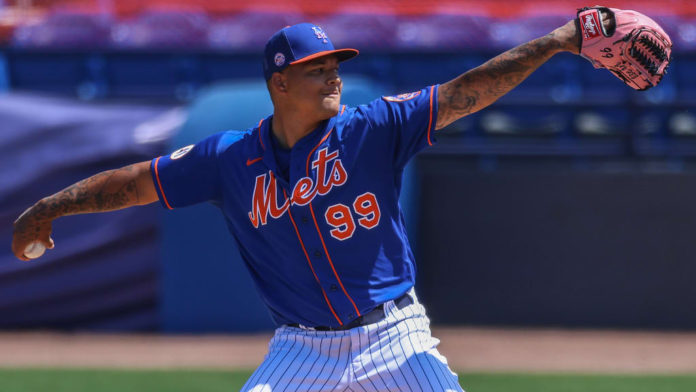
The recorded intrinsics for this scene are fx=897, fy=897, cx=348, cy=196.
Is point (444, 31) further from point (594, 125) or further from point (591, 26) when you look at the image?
point (591, 26)

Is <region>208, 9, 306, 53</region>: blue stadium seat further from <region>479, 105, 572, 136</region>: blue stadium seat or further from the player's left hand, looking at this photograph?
the player's left hand

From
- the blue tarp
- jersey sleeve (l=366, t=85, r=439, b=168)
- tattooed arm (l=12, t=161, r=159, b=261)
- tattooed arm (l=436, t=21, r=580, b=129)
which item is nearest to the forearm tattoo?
tattooed arm (l=12, t=161, r=159, b=261)

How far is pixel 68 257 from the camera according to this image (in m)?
7.80

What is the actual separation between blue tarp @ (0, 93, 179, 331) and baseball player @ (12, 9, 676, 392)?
4.55 metres

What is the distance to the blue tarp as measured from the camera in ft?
25.4

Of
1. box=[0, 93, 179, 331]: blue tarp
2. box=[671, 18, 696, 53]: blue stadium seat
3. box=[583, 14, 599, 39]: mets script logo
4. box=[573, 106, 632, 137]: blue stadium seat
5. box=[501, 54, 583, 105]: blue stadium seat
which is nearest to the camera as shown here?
box=[583, 14, 599, 39]: mets script logo

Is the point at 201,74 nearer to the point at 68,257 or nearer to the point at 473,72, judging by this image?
the point at 68,257

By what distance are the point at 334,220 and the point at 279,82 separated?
55 cm

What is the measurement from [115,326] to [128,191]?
15.8 feet

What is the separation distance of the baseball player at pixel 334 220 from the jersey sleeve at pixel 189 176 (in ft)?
0.23

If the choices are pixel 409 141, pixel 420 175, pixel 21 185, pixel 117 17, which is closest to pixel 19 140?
pixel 21 185

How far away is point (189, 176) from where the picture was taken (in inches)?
130

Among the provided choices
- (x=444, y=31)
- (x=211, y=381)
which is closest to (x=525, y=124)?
(x=444, y=31)

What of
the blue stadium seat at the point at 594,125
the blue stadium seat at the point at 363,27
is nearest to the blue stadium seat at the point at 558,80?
the blue stadium seat at the point at 594,125
